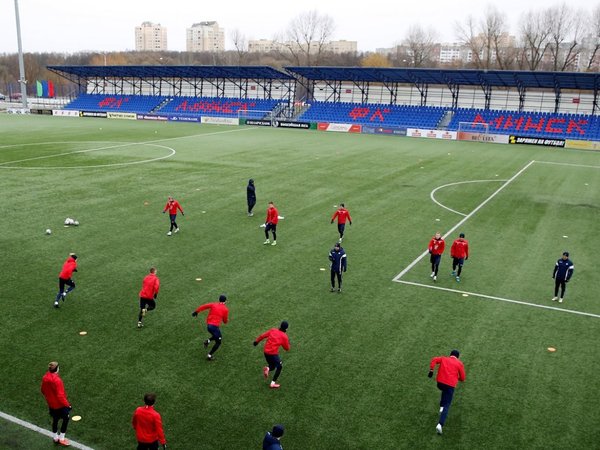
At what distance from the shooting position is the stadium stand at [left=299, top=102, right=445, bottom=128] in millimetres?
66875

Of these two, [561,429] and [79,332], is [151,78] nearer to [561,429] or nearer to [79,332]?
[79,332]

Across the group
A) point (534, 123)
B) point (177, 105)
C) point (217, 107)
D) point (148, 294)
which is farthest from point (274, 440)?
point (177, 105)

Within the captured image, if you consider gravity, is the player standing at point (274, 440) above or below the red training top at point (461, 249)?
below

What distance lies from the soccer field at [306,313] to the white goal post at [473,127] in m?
31.7

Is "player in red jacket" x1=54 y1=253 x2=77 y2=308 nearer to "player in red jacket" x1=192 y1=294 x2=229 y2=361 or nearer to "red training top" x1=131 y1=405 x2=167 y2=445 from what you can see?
"player in red jacket" x1=192 y1=294 x2=229 y2=361

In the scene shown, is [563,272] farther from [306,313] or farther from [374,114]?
[374,114]

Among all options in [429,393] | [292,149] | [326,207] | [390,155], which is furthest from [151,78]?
[429,393]

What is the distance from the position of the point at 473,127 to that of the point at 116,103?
5546cm

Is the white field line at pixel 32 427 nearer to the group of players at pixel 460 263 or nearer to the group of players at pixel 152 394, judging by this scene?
the group of players at pixel 152 394

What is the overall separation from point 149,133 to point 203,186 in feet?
101

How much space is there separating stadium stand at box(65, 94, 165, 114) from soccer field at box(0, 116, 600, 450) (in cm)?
5367

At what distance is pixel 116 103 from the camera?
85125 millimetres

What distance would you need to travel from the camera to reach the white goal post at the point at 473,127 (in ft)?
204

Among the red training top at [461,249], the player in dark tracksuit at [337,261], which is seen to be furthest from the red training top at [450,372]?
the red training top at [461,249]
